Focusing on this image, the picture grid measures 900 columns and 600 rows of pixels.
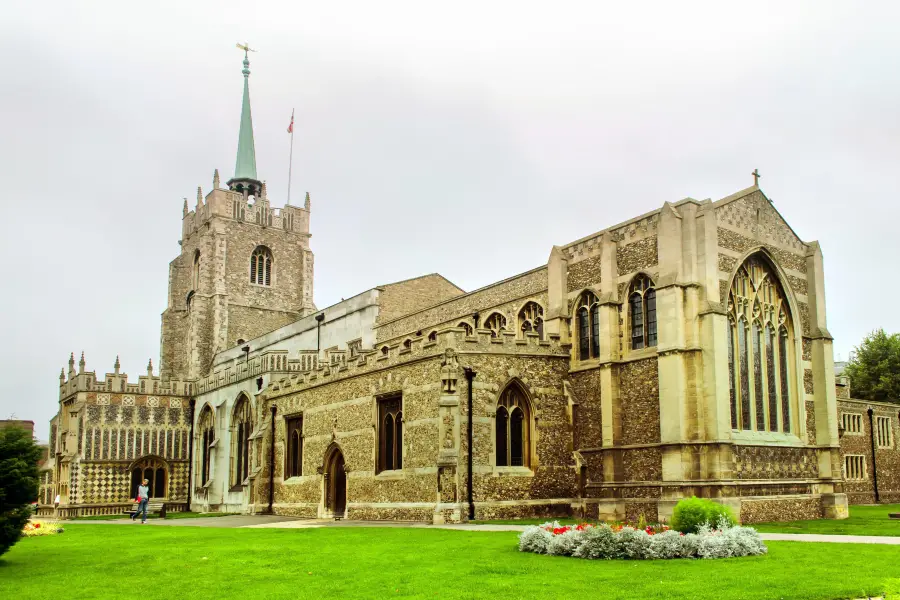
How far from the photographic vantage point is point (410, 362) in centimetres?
2938

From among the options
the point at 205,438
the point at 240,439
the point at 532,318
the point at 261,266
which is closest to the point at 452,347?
the point at 532,318

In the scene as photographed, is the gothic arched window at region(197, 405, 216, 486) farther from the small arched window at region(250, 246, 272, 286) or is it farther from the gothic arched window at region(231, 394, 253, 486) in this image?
the small arched window at region(250, 246, 272, 286)

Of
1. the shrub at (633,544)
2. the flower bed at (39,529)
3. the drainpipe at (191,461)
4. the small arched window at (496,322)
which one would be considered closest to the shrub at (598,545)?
the shrub at (633,544)

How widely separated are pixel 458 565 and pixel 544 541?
2499 millimetres

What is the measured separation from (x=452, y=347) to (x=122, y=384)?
3035 centimetres

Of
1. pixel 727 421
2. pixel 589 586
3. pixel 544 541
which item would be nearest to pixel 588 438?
pixel 727 421

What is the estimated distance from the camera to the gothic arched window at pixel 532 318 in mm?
32812

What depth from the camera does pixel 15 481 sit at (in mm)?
16266

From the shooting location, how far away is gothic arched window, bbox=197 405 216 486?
4897 cm

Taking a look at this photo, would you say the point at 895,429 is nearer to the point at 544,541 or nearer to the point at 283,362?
the point at 283,362

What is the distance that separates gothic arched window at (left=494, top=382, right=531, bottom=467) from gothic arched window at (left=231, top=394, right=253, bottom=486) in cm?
1822

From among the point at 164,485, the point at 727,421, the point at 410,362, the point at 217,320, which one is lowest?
the point at 164,485

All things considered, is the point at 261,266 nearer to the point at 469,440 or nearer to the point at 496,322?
the point at 496,322

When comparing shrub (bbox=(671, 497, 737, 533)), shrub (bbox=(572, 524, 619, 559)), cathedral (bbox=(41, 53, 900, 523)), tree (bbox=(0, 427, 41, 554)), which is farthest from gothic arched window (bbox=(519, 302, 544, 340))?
tree (bbox=(0, 427, 41, 554))
